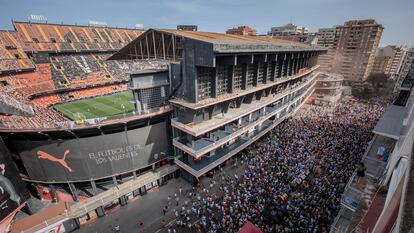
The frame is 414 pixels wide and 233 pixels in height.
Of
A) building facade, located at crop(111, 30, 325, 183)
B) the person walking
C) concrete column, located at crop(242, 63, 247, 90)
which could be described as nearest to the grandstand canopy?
building facade, located at crop(111, 30, 325, 183)

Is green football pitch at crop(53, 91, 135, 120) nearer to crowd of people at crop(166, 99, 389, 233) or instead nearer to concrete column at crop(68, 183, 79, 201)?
concrete column at crop(68, 183, 79, 201)

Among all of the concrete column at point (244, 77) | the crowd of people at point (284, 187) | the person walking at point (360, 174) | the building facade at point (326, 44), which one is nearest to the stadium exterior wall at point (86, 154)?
the crowd of people at point (284, 187)

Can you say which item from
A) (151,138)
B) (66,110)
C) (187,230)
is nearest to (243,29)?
(66,110)

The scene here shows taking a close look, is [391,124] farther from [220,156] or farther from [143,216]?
[143,216]


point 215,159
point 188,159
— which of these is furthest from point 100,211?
point 215,159

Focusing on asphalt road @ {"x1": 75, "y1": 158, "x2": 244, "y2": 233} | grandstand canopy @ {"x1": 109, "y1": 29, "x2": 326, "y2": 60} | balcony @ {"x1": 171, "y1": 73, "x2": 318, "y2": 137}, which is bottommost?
asphalt road @ {"x1": 75, "y1": 158, "x2": 244, "y2": 233}

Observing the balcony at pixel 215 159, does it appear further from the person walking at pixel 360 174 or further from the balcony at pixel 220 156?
the person walking at pixel 360 174
